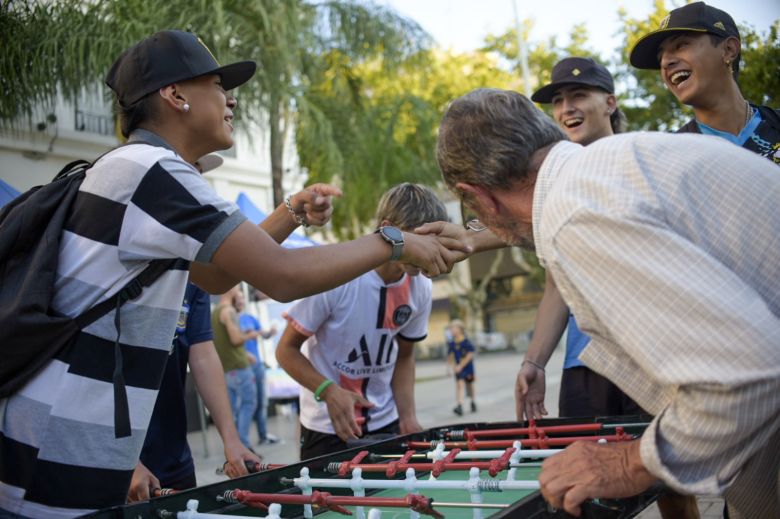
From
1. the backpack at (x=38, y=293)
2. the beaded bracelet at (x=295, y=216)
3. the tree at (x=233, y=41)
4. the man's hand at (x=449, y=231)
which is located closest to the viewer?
the backpack at (x=38, y=293)

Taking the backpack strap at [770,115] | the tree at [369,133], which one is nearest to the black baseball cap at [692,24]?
the backpack strap at [770,115]

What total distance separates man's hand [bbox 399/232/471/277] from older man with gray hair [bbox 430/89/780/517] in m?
0.76

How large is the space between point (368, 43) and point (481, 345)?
90.9 ft

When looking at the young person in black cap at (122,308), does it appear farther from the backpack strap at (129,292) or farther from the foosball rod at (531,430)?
the foosball rod at (531,430)

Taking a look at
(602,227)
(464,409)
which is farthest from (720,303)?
(464,409)

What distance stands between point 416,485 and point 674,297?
104cm

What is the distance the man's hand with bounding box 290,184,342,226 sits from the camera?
2.71 m

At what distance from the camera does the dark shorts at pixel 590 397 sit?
375 centimetres

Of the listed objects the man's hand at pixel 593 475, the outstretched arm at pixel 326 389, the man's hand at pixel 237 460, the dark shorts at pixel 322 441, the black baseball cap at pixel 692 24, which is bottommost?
the dark shorts at pixel 322 441

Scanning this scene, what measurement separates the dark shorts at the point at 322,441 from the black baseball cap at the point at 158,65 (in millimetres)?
2238

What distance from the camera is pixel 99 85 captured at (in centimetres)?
1160

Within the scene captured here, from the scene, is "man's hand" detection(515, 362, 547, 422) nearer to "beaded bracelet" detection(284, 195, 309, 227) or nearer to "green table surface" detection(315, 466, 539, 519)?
"green table surface" detection(315, 466, 539, 519)

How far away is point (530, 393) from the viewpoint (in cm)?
348

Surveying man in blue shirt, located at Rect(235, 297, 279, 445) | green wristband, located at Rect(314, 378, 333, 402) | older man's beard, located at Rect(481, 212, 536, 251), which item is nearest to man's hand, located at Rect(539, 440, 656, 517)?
older man's beard, located at Rect(481, 212, 536, 251)
